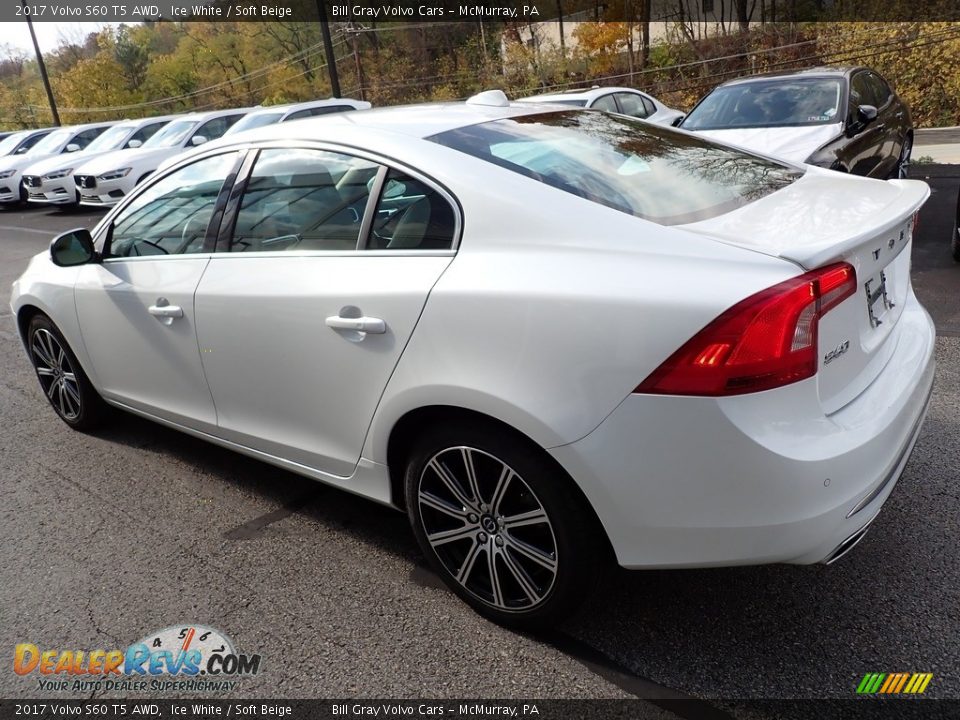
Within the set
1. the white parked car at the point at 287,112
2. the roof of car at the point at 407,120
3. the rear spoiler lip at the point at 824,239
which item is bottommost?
the white parked car at the point at 287,112

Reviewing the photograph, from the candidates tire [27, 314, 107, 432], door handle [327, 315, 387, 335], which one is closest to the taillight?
door handle [327, 315, 387, 335]

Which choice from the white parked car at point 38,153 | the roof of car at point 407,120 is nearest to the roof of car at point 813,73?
the roof of car at point 407,120

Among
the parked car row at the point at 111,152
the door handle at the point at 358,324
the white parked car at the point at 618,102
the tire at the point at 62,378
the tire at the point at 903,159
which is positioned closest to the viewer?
the door handle at the point at 358,324

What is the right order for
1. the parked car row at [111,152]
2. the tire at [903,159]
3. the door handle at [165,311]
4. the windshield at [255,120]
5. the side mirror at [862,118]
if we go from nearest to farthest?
the door handle at [165,311], the side mirror at [862,118], the tire at [903,159], the windshield at [255,120], the parked car row at [111,152]

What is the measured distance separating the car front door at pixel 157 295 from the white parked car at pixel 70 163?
44.6 feet

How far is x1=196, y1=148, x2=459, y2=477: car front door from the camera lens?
2.54 m

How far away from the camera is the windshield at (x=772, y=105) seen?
299 inches

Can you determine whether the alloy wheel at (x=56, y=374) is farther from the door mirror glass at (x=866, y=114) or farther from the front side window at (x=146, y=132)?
the front side window at (x=146, y=132)

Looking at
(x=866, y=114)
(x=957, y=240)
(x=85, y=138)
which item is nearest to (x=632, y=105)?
(x=866, y=114)

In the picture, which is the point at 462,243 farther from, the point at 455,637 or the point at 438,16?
the point at 438,16

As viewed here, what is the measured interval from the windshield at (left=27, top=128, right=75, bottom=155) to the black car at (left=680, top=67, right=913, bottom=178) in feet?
55.1

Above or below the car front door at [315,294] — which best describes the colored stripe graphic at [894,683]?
below

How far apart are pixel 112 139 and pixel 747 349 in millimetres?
18449

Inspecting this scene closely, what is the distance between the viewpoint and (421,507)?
2.68m
